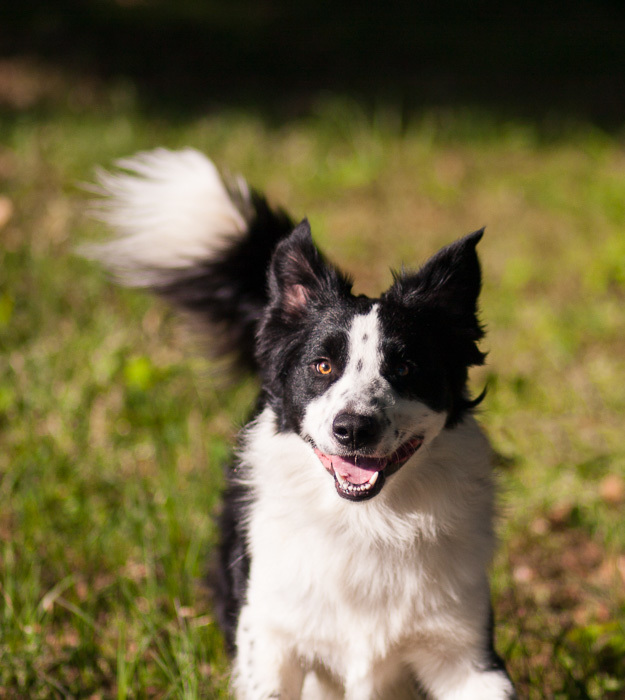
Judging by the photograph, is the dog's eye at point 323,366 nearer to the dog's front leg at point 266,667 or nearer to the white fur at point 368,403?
the white fur at point 368,403

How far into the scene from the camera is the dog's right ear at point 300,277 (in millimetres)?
2223

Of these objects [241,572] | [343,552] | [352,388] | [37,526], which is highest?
[352,388]

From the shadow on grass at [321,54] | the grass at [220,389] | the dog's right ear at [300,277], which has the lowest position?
the grass at [220,389]

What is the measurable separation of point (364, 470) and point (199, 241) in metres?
1.30

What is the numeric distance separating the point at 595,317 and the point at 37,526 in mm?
3296

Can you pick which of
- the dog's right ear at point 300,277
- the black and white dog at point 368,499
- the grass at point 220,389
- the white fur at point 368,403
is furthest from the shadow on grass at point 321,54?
the white fur at point 368,403

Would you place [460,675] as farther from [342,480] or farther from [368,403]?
[368,403]

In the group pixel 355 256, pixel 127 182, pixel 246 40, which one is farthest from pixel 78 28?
pixel 127 182

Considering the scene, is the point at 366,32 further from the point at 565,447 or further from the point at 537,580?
the point at 537,580

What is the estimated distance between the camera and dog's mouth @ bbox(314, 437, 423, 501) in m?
2.01

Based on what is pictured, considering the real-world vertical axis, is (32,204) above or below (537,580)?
above

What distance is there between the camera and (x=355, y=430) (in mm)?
1905

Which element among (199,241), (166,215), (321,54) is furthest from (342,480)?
(321,54)

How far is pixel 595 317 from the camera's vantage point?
15.1 ft
